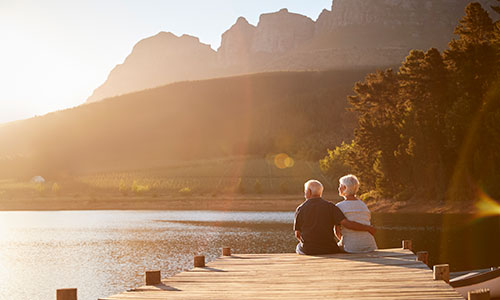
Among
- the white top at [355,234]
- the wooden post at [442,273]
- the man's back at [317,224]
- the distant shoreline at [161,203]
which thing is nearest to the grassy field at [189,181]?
the distant shoreline at [161,203]

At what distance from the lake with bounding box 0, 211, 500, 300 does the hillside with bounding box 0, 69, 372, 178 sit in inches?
2989

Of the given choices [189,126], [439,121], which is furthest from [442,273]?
[189,126]

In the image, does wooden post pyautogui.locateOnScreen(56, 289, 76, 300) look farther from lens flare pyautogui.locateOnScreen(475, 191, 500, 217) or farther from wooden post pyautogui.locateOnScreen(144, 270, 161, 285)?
lens flare pyautogui.locateOnScreen(475, 191, 500, 217)

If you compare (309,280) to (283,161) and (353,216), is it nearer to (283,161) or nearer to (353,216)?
(353,216)

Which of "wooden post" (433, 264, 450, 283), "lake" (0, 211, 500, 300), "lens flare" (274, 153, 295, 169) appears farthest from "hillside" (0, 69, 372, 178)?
"wooden post" (433, 264, 450, 283)

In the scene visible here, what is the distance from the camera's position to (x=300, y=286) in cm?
800

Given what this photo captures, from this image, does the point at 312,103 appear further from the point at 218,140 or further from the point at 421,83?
the point at 421,83

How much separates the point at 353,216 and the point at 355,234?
594mm

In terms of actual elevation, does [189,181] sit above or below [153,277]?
above

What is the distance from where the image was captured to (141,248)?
108ft

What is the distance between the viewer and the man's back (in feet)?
35.1

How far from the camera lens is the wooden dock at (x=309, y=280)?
7352mm

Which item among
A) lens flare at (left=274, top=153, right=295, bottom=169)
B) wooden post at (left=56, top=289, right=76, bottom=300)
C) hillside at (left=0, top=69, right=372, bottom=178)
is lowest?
wooden post at (left=56, top=289, right=76, bottom=300)

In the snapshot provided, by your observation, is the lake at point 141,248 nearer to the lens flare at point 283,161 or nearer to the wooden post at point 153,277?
the wooden post at point 153,277
